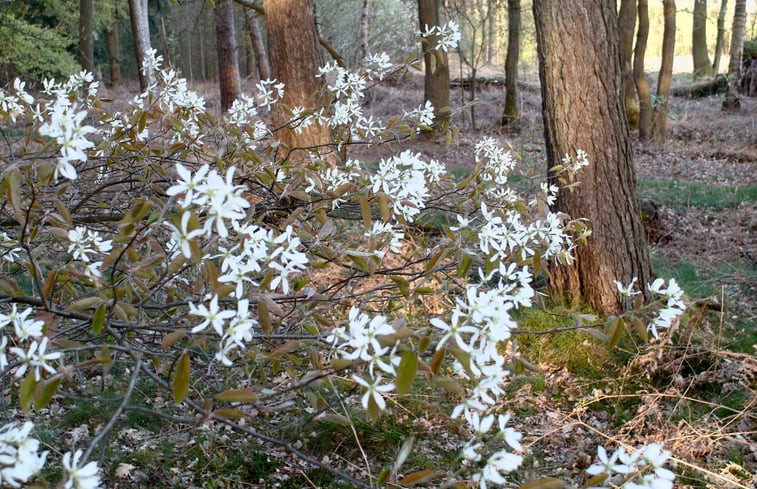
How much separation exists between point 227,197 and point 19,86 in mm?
1756

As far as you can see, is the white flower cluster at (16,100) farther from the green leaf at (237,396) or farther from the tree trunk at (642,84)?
the tree trunk at (642,84)

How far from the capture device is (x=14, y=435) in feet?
3.62

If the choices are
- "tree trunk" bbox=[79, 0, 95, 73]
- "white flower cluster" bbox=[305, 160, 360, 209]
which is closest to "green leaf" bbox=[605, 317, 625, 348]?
"white flower cluster" bbox=[305, 160, 360, 209]

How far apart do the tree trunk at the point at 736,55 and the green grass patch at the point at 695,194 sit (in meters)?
5.98

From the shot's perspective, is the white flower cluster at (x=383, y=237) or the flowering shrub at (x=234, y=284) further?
the white flower cluster at (x=383, y=237)

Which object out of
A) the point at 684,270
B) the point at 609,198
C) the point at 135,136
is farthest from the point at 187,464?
the point at 684,270

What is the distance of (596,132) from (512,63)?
11.0 m

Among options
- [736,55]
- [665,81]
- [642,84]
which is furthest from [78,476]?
[736,55]

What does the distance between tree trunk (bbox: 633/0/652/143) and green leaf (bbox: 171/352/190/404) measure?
43.3 feet

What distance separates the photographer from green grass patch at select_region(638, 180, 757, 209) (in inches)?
310

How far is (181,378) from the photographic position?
1.39 meters

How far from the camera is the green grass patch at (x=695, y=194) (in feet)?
25.8

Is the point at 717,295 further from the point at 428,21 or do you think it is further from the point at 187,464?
the point at 428,21

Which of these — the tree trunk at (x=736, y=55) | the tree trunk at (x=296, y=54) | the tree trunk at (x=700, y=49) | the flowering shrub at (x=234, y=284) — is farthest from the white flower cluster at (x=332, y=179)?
the tree trunk at (x=700, y=49)
